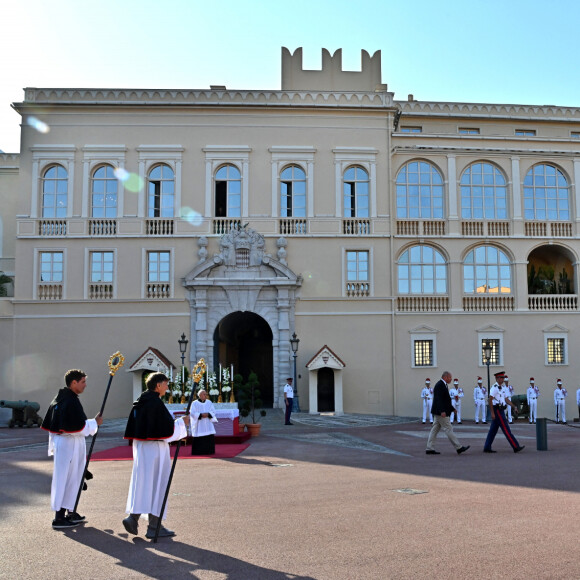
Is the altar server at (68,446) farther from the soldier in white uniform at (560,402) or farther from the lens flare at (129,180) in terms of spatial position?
the soldier in white uniform at (560,402)

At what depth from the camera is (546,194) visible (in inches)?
1364

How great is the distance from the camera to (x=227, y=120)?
33812 millimetres

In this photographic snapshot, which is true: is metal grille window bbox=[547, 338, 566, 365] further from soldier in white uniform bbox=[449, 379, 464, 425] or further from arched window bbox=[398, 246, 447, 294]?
arched window bbox=[398, 246, 447, 294]

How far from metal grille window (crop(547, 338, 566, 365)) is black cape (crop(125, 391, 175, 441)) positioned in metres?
28.6

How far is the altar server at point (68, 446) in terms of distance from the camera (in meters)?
8.67

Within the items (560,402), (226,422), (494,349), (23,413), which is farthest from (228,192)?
(560,402)

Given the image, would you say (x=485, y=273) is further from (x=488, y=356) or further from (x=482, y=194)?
(x=488, y=356)

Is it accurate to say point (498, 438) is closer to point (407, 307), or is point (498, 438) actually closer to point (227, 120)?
point (407, 307)

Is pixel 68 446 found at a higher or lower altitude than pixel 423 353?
lower

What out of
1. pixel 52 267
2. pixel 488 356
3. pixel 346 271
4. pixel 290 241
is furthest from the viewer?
pixel 346 271

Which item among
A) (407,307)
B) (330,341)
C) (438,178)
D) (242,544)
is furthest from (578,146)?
(242,544)

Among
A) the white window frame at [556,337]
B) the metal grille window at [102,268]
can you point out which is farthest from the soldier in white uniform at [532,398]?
the metal grille window at [102,268]

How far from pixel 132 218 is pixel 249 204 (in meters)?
→ 5.50

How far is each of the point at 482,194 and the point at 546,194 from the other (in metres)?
3.20
